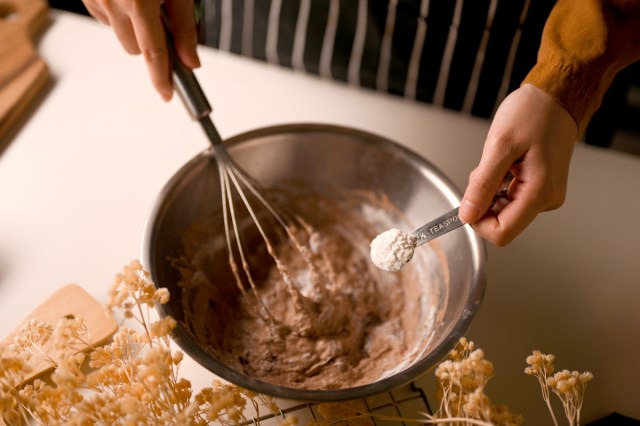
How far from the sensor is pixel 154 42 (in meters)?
0.78

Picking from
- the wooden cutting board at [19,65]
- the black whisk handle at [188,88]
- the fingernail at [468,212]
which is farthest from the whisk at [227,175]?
the wooden cutting board at [19,65]

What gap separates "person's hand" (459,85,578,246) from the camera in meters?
0.67

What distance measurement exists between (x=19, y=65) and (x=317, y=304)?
2.54 feet

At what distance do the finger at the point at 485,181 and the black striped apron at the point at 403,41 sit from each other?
0.42 metres

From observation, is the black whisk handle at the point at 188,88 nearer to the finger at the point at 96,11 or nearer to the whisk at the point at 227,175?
the whisk at the point at 227,175

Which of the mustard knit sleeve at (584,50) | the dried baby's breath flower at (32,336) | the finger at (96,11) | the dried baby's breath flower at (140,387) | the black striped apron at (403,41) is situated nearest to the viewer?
the dried baby's breath flower at (140,387)

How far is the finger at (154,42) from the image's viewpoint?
2.49 feet

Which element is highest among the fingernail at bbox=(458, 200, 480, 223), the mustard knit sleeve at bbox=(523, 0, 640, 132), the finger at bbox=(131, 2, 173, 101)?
the finger at bbox=(131, 2, 173, 101)

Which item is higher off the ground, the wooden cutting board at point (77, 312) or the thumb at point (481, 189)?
the thumb at point (481, 189)

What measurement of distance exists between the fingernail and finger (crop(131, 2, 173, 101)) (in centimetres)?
47

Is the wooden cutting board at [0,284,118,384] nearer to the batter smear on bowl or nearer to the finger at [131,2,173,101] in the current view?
the batter smear on bowl

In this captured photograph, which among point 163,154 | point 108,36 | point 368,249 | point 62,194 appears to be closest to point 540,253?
point 368,249

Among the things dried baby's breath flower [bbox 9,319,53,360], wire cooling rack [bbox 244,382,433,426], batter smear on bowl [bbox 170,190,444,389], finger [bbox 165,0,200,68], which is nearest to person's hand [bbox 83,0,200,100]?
finger [bbox 165,0,200,68]

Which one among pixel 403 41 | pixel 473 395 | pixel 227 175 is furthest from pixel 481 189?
pixel 403 41
